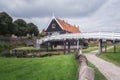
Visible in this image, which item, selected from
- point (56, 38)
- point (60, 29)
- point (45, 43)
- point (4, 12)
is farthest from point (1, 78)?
point (4, 12)

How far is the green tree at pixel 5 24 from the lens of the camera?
75.9 meters

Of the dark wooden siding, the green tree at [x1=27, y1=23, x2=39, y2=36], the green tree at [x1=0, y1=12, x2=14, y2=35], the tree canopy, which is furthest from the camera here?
the green tree at [x1=27, y1=23, x2=39, y2=36]

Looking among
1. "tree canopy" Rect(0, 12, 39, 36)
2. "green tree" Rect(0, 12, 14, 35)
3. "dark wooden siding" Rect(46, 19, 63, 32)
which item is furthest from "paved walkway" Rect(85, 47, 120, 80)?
"tree canopy" Rect(0, 12, 39, 36)

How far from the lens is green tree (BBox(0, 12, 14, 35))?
75944 millimetres

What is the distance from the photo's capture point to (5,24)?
Result: 76188mm

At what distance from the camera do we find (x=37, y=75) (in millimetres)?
18891

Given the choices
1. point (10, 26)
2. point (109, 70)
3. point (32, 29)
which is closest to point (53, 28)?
point (10, 26)

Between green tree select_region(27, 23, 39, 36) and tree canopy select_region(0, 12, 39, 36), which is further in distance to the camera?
green tree select_region(27, 23, 39, 36)

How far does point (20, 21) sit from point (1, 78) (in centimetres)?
8557

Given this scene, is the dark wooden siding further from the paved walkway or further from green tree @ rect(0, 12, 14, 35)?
the paved walkway

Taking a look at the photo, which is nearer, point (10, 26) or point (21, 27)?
point (10, 26)

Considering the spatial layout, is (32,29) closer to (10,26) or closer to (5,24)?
(10,26)

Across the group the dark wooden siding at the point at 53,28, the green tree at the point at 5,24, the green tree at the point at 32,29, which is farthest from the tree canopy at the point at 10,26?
the dark wooden siding at the point at 53,28

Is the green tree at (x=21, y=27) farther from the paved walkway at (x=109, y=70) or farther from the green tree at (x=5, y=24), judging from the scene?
the paved walkway at (x=109, y=70)
